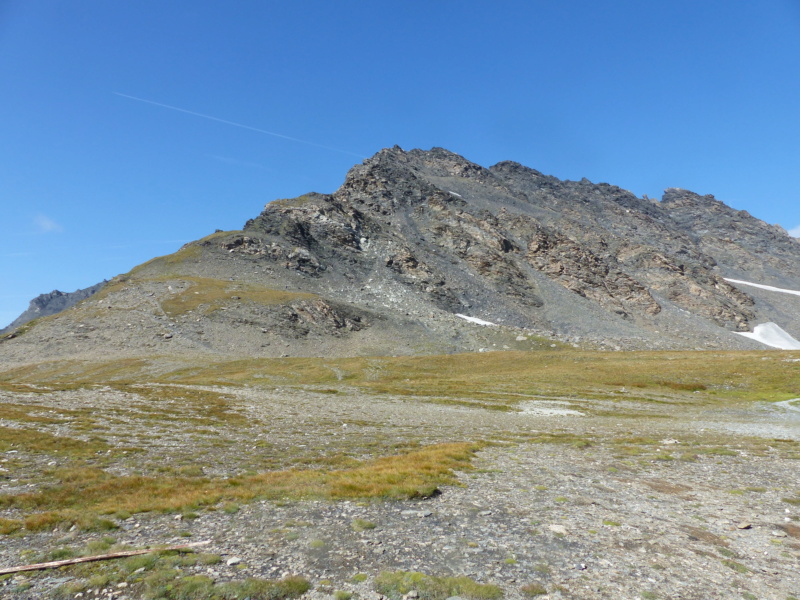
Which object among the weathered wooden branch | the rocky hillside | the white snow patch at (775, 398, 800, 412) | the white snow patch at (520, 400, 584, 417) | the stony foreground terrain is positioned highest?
the rocky hillside

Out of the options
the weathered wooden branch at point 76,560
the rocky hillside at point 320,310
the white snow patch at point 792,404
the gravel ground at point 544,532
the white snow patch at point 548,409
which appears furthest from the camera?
the rocky hillside at point 320,310

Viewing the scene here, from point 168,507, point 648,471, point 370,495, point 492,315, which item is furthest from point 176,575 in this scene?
point 492,315

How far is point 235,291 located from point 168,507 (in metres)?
134

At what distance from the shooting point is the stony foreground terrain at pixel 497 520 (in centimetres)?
1003

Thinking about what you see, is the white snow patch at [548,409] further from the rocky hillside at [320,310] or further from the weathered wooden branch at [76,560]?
the rocky hillside at [320,310]

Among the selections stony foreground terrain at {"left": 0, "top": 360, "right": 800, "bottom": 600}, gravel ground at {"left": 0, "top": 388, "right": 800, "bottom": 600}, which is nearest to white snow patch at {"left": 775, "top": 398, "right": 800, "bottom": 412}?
stony foreground terrain at {"left": 0, "top": 360, "right": 800, "bottom": 600}

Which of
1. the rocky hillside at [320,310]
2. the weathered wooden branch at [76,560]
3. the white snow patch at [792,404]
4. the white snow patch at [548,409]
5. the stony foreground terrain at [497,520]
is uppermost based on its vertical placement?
the rocky hillside at [320,310]

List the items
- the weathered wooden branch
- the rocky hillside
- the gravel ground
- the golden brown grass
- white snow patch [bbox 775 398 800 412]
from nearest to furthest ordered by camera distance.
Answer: the weathered wooden branch, the gravel ground, the golden brown grass, white snow patch [bbox 775 398 800 412], the rocky hillside

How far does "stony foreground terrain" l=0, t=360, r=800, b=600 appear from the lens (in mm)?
10031

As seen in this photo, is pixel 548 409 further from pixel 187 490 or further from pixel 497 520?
pixel 187 490

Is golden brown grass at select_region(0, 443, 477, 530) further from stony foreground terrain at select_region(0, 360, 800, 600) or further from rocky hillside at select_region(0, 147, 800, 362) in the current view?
rocky hillside at select_region(0, 147, 800, 362)

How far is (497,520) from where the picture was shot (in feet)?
46.1

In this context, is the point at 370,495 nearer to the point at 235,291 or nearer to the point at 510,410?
the point at 510,410

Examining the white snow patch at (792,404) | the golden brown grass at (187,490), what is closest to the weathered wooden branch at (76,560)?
the golden brown grass at (187,490)
